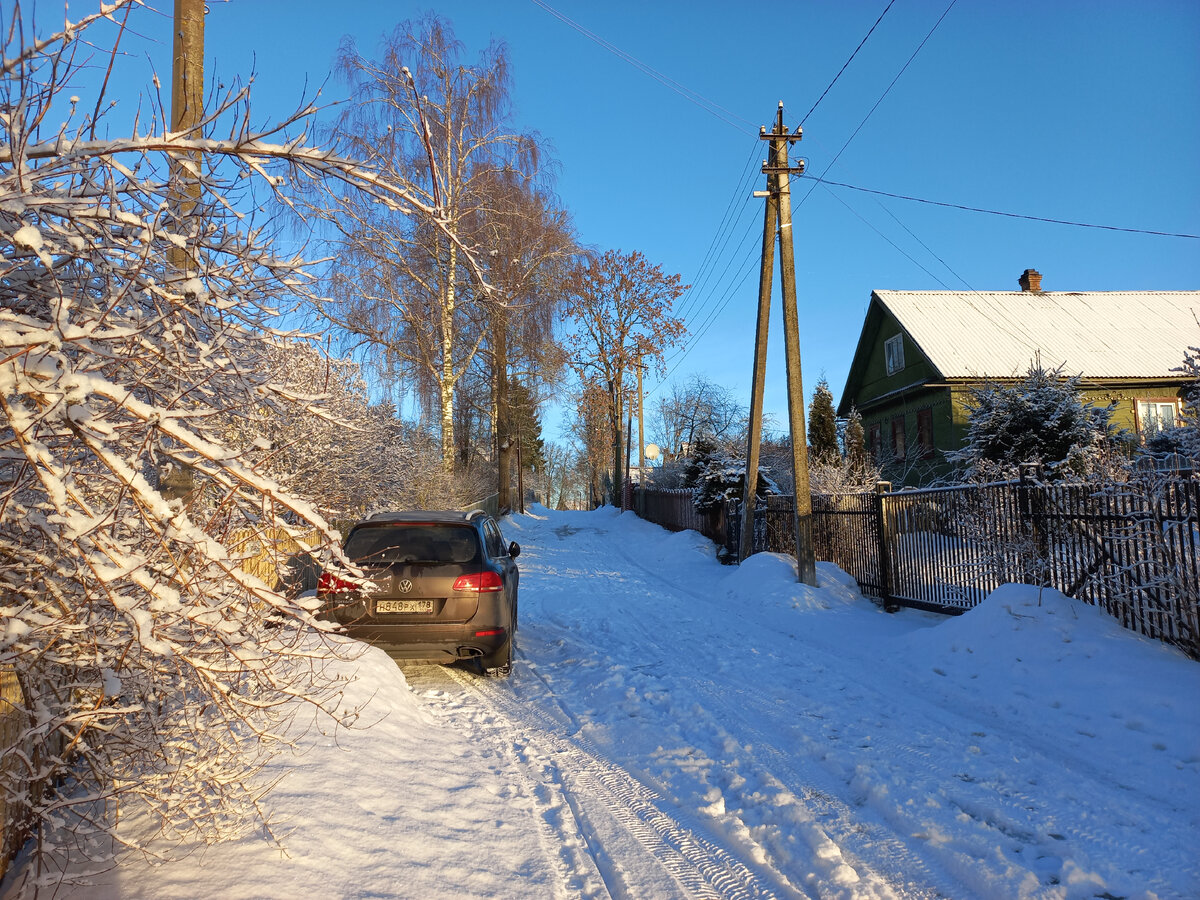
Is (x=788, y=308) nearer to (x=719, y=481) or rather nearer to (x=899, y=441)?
(x=719, y=481)

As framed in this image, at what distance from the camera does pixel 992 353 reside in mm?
24828

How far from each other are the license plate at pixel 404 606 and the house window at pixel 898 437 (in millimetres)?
23516

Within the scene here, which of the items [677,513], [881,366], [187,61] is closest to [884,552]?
[187,61]

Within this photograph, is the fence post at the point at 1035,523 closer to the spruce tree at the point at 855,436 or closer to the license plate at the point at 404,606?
the license plate at the point at 404,606

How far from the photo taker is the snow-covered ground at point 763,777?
3.21m

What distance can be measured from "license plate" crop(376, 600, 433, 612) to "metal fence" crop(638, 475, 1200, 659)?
6.26 meters

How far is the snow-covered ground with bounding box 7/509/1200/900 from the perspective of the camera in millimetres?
3215

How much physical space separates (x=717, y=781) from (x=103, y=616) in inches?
135

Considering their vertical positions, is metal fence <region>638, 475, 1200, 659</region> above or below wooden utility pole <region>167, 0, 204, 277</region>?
below

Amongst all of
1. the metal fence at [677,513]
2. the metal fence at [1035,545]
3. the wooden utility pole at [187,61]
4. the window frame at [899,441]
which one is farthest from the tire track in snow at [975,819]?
the window frame at [899,441]

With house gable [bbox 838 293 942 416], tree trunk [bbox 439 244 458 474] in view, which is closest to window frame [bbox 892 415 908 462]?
house gable [bbox 838 293 942 416]

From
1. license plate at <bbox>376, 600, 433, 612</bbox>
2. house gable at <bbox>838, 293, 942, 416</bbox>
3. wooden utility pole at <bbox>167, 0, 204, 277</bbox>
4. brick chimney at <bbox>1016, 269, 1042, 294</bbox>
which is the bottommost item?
license plate at <bbox>376, 600, 433, 612</bbox>

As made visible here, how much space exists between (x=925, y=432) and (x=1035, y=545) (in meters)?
19.0

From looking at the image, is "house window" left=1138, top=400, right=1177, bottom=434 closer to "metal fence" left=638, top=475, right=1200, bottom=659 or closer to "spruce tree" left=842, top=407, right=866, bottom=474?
"spruce tree" left=842, top=407, right=866, bottom=474
